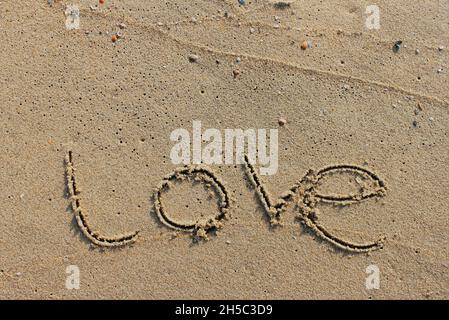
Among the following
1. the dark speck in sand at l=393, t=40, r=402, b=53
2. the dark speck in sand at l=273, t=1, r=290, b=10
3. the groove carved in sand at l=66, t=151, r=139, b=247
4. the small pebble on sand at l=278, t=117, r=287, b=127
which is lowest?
the groove carved in sand at l=66, t=151, r=139, b=247

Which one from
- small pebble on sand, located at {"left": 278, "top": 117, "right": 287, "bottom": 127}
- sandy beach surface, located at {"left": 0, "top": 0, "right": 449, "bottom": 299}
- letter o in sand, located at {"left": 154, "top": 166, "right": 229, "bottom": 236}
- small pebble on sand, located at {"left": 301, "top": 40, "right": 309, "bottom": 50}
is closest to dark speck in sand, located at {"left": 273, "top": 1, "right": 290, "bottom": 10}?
sandy beach surface, located at {"left": 0, "top": 0, "right": 449, "bottom": 299}

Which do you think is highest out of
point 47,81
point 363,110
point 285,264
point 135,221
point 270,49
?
point 270,49

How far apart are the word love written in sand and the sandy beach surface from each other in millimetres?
11

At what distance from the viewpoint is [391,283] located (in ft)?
12.0

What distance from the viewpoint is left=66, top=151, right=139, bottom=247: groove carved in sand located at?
3.65 metres

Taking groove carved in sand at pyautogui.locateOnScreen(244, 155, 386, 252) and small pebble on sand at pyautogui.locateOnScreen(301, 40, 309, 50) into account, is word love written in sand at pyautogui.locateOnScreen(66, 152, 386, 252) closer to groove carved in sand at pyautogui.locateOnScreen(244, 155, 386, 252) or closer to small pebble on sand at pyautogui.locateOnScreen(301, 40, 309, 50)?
groove carved in sand at pyautogui.locateOnScreen(244, 155, 386, 252)

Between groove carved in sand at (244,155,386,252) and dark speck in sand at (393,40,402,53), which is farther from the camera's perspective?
dark speck in sand at (393,40,402,53)

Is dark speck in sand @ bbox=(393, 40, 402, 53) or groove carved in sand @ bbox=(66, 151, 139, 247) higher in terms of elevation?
dark speck in sand @ bbox=(393, 40, 402, 53)

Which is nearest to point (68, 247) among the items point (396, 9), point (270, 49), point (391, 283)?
point (270, 49)

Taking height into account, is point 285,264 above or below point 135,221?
below

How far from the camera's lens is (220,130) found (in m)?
3.75

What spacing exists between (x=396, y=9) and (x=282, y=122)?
1.29m

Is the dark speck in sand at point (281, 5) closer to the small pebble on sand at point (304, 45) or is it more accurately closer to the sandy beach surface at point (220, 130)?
the sandy beach surface at point (220, 130)

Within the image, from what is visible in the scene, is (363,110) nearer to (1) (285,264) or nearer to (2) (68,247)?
(1) (285,264)
